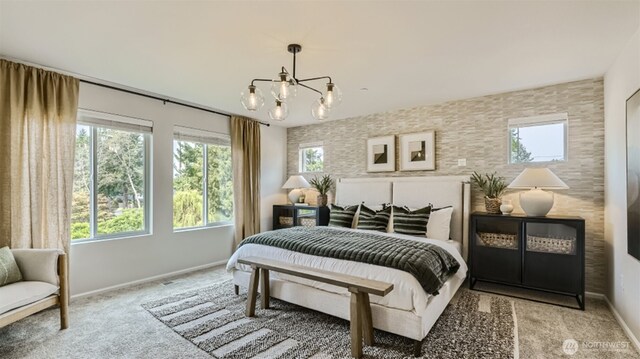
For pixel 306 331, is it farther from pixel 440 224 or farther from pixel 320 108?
pixel 440 224

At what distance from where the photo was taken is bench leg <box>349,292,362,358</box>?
2.21 m

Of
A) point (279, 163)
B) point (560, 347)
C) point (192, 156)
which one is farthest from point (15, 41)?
point (560, 347)

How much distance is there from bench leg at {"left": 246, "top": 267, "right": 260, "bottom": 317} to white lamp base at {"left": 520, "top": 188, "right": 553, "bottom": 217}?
310cm

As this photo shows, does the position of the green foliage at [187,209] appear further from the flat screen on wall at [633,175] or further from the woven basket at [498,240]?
the flat screen on wall at [633,175]

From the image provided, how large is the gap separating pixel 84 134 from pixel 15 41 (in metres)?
1.23

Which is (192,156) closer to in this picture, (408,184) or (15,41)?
(15,41)

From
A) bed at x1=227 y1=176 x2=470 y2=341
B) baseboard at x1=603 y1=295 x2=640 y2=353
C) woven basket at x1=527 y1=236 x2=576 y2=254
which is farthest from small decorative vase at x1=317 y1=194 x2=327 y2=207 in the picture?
baseboard at x1=603 y1=295 x2=640 y2=353

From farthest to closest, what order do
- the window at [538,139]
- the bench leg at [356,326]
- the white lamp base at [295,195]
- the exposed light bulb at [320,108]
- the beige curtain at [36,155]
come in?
the white lamp base at [295,195], the window at [538,139], the beige curtain at [36,155], the exposed light bulb at [320,108], the bench leg at [356,326]

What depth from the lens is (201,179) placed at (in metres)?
4.86

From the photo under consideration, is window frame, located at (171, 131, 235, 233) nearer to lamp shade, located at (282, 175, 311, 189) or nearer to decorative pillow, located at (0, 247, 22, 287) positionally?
lamp shade, located at (282, 175, 311, 189)

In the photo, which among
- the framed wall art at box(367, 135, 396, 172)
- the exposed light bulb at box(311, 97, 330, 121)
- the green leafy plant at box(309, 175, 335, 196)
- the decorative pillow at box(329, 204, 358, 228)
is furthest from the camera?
the green leafy plant at box(309, 175, 335, 196)

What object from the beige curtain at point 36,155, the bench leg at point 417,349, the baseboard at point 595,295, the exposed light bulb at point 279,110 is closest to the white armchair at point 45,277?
the beige curtain at point 36,155

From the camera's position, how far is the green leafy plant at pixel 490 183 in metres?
3.80

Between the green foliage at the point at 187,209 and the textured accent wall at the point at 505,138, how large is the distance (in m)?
2.47
